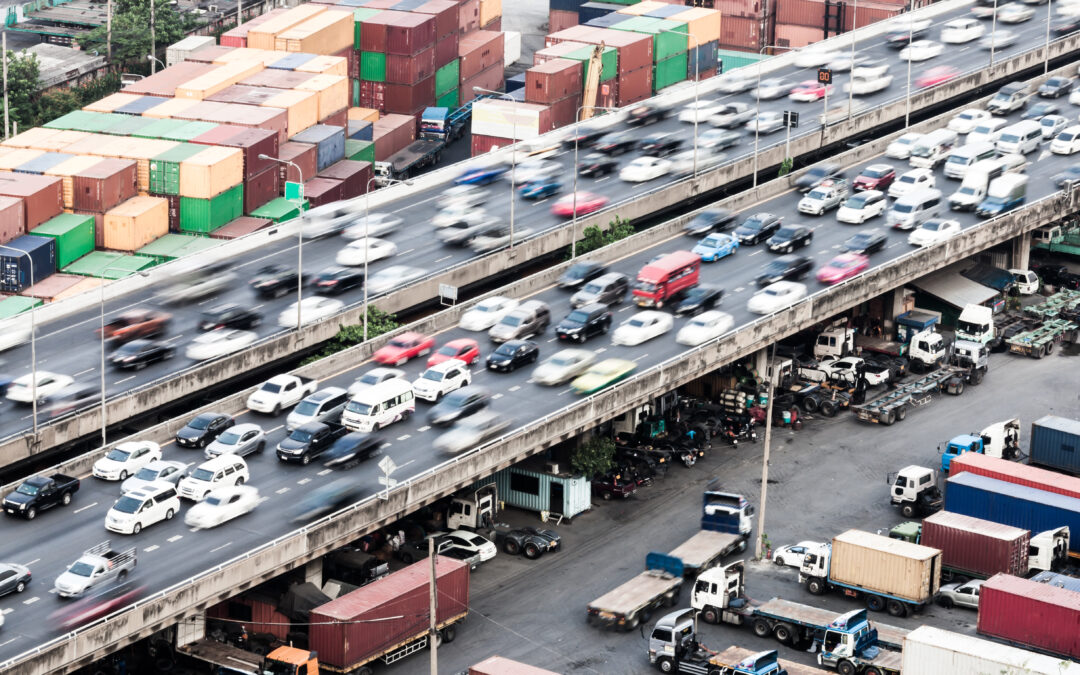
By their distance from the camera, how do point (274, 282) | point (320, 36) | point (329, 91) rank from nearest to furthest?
1. point (274, 282)
2. point (329, 91)
3. point (320, 36)

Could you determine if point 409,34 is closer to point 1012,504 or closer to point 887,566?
point 1012,504

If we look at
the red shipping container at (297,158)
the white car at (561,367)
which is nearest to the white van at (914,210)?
the white car at (561,367)

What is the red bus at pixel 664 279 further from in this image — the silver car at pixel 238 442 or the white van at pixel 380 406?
the silver car at pixel 238 442

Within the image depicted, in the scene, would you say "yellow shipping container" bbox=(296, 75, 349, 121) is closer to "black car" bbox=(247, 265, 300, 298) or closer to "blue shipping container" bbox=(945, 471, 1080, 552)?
"black car" bbox=(247, 265, 300, 298)

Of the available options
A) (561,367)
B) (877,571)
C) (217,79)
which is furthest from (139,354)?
(217,79)

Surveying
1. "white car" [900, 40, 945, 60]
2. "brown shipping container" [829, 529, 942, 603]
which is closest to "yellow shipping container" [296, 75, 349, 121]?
"white car" [900, 40, 945, 60]
